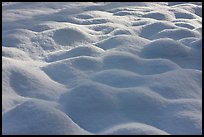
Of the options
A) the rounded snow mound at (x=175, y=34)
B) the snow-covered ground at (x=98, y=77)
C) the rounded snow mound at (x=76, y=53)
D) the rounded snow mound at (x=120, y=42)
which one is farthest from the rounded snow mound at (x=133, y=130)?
the rounded snow mound at (x=175, y=34)

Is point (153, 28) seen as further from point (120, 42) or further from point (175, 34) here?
point (120, 42)

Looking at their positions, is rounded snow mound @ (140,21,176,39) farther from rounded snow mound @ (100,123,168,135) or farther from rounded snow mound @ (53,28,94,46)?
rounded snow mound @ (100,123,168,135)

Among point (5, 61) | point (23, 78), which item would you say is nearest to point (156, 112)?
point (23, 78)

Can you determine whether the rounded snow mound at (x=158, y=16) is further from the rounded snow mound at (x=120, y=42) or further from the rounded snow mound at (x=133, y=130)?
the rounded snow mound at (x=133, y=130)

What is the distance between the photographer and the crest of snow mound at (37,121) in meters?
2.01

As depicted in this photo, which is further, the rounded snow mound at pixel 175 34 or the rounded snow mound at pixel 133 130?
the rounded snow mound at pixel 175 34

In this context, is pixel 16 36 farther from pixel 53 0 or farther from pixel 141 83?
pixel 53 0

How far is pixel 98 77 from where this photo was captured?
9.19ft

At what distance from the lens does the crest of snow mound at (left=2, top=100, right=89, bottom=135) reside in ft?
6.58

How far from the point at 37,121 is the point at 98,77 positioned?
89cm

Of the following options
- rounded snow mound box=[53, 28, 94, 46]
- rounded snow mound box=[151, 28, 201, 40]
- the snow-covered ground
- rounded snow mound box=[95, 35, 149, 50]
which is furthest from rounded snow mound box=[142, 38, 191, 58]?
rounded snow mound box=[53, 28, 94, 46]

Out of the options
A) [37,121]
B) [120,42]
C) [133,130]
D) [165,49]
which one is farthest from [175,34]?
[37,121]

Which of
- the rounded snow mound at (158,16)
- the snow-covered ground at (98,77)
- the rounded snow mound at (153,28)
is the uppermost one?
the snow-covered ground at (98,77)

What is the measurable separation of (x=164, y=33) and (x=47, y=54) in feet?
5.18
